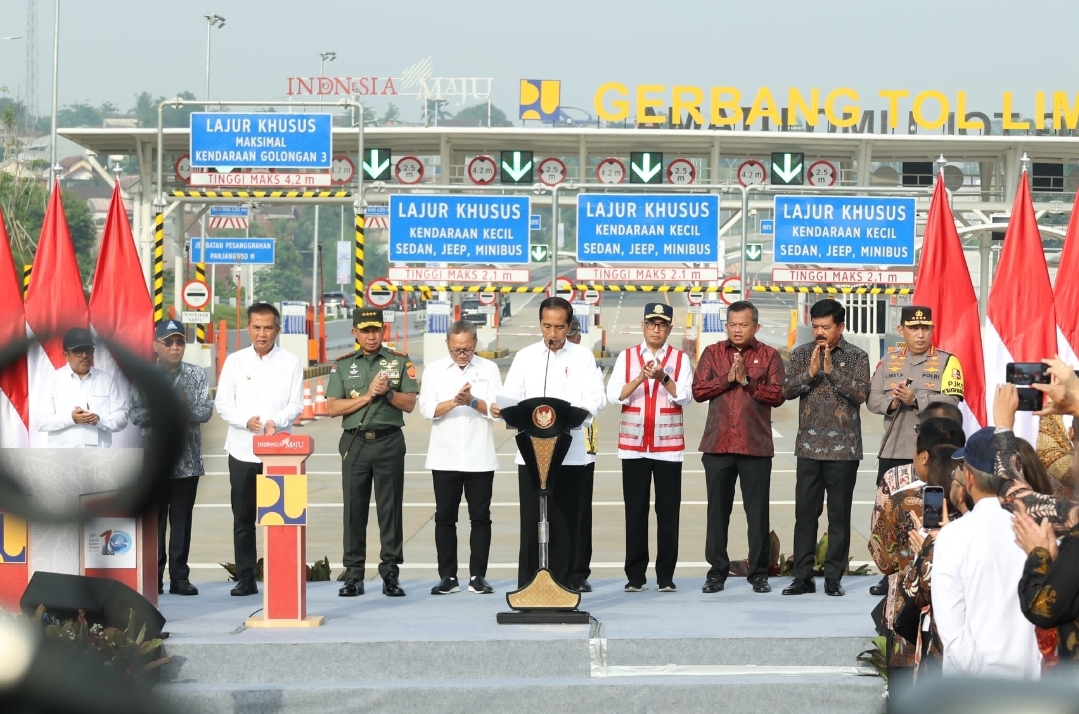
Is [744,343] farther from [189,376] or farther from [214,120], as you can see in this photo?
[214,120]

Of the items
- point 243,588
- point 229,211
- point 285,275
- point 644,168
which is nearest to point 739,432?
point 243,588

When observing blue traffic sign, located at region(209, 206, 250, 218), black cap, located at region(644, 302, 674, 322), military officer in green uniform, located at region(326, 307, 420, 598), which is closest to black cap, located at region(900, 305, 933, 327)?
black cap, located at region(644, 302, 674, 322)

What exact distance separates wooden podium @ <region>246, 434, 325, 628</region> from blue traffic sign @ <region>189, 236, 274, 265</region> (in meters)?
26.3

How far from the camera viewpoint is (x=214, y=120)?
18.4m

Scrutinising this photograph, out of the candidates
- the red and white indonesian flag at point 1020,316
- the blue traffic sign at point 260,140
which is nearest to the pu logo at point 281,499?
the red and white indonesian flag at point 1020,316

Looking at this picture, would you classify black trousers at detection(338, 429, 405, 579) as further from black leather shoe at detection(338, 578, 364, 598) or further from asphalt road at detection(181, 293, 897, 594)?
asphalt road at detection(181, 293, 897, 594)

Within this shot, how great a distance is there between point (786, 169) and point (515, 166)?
22.9ft

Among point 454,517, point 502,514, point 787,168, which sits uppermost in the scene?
point 787,168

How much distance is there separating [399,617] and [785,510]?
717 cm

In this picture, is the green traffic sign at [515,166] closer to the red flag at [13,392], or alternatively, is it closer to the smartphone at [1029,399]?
the smartphone at [1029,399]

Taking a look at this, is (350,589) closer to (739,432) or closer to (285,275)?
(739,432)

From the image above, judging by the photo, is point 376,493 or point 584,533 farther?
point 584,533

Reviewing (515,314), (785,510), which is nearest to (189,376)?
(785,510)

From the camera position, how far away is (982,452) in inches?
185
